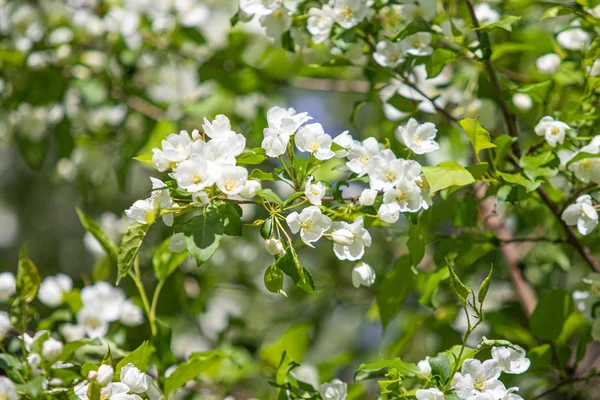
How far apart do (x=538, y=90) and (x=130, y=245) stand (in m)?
0.81

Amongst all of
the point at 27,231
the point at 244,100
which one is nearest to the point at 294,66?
the point at 244,100

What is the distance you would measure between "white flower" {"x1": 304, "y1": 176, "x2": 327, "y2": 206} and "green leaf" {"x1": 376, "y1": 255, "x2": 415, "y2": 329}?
0.35 m

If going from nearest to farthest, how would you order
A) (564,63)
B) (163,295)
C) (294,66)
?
(564,63) < (163,295) < (294,66)

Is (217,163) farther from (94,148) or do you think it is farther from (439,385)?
(94,148)

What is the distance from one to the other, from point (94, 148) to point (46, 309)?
596 millimetres

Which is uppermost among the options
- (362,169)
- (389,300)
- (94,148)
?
(362,169)

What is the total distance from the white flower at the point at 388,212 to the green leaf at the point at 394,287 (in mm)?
268

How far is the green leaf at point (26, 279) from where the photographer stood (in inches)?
42.5

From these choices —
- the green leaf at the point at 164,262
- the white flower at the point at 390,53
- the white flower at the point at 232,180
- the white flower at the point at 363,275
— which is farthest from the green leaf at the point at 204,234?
the white flower at the point at 390,53

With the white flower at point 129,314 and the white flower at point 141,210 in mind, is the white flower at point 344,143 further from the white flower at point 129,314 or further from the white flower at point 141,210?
the white flower at point 129,314

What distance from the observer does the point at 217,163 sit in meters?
1.01

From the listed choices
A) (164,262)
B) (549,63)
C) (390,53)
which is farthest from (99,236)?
(549,63)

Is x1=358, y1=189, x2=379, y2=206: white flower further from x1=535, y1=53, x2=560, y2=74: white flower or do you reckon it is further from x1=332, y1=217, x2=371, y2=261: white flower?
x1=535, y1=53, x2=560, y2=74: white flower

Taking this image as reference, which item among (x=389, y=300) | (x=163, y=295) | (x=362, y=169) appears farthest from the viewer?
(x=163, y=295)
